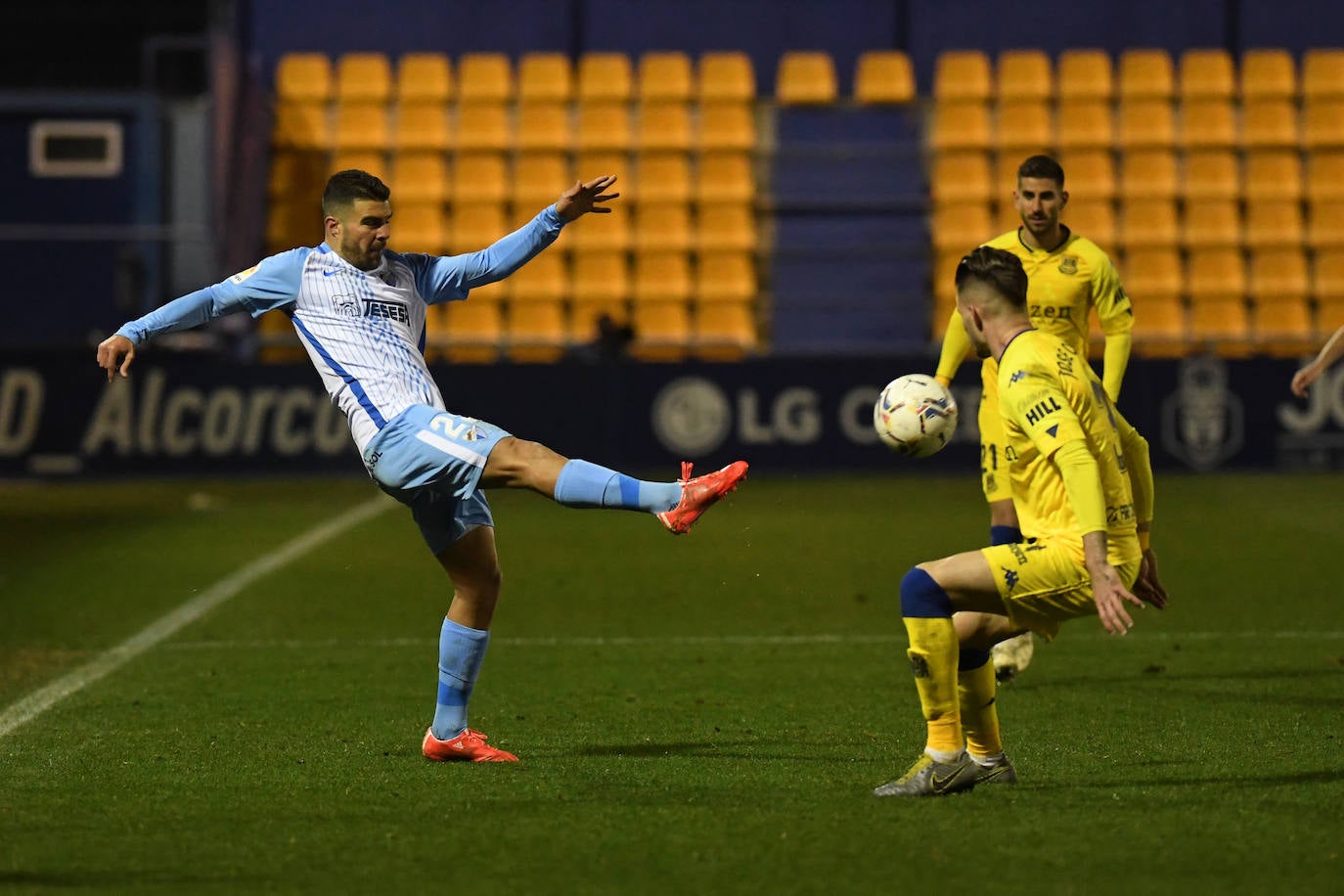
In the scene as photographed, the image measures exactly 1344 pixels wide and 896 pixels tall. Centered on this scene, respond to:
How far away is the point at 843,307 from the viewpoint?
21484 mm

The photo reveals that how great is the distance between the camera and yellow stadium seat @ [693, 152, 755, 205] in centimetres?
2167

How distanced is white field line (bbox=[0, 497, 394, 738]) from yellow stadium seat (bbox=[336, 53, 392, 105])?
8.11 meters

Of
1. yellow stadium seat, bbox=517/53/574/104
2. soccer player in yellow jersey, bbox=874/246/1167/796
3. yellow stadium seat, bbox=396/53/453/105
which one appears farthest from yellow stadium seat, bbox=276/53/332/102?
soccer player in yellow jersey, bbox=874/246/1167/796

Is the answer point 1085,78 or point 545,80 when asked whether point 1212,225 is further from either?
point 545,80

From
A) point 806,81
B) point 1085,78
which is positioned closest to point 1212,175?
point 1085,78

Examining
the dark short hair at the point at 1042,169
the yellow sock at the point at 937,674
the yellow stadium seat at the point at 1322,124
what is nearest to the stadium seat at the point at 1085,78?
the yellow stadium seat at the point at 1322,124

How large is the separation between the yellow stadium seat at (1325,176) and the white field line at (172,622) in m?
11.8

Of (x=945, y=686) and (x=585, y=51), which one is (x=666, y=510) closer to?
(x=945, y=686)

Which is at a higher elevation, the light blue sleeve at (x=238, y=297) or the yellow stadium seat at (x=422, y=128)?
the yellow stadium seat at (x=422, y=128)

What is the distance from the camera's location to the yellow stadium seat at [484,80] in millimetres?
22453

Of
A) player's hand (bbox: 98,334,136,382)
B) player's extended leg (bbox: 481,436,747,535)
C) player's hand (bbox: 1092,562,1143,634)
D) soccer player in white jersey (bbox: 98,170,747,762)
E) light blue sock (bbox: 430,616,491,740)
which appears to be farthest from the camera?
light blue sock (bbox: 430,616,491,740)

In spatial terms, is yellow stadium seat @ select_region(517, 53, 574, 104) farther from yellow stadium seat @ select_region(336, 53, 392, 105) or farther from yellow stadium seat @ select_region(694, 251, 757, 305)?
yellow stadium seat @ select_region(694, 251, 757, 305)

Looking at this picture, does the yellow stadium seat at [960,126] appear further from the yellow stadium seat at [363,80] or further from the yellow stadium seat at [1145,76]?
the yellow stadium seat at [363,80]

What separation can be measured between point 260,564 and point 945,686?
7.47 m
